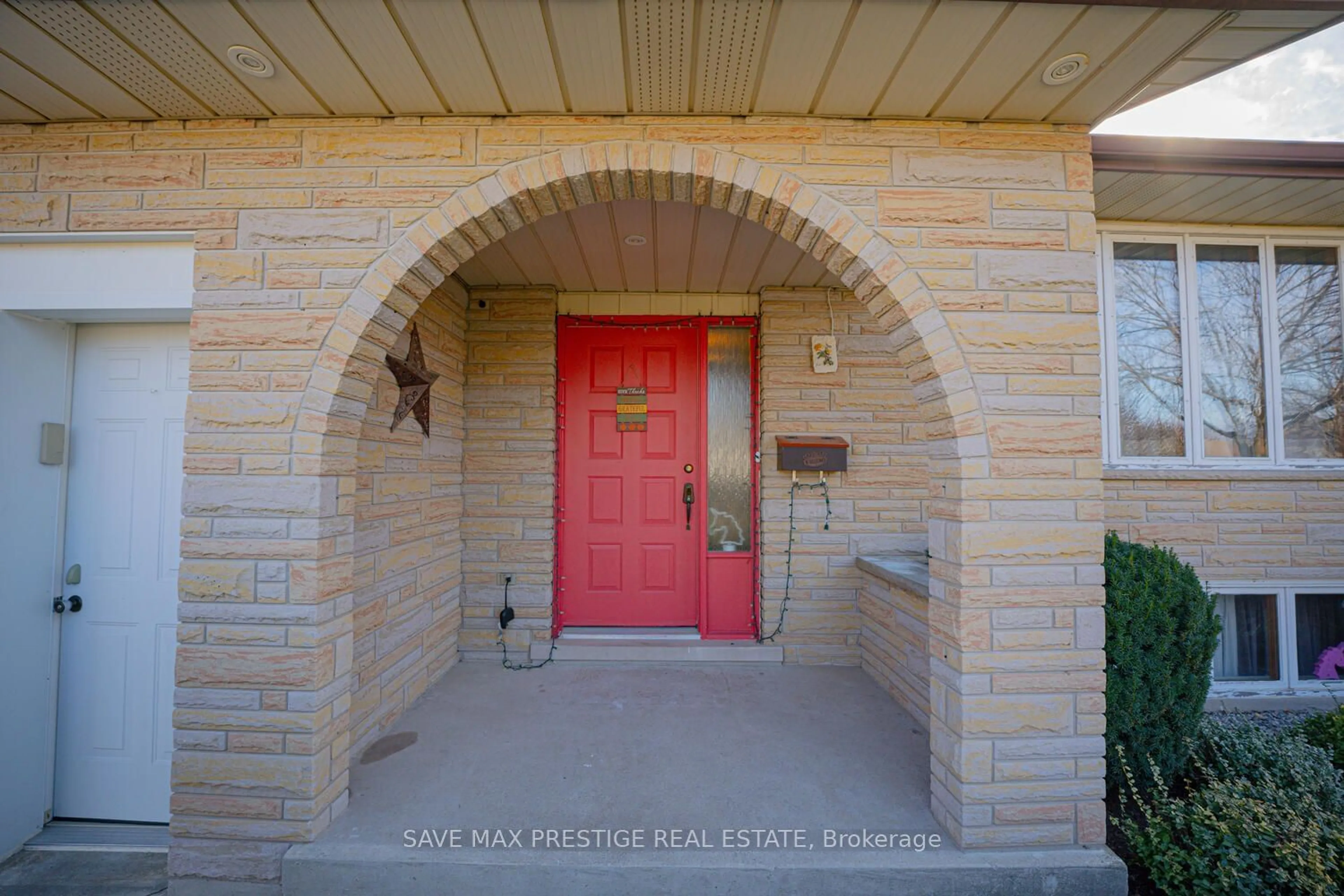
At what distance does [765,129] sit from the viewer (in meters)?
2.36

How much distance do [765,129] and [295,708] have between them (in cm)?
297

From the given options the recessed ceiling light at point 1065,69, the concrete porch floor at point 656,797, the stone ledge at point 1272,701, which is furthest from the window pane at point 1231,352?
the concrete porch floor at point 656,797

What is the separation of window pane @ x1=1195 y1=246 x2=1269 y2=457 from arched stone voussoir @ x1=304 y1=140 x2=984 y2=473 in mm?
2742

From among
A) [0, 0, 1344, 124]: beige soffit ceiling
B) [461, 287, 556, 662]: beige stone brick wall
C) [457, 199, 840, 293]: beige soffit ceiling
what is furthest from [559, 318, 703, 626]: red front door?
[0, 0, 1344, 124]: beige soffit ceiling

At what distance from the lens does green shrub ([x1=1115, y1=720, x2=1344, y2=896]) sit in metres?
1.96

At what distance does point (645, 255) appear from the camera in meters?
3.71

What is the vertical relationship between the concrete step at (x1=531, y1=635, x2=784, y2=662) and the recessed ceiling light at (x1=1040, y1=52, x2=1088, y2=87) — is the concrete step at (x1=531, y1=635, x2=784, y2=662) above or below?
below

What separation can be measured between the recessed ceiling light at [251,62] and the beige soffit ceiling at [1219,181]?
366cm

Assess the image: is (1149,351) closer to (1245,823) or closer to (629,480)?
(1245,823)

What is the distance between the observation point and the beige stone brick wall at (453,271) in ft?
7.33

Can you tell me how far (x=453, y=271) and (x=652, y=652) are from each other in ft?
9.46

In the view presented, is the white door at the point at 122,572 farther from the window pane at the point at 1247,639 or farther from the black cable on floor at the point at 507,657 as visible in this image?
the window pane at the point at 1247,639

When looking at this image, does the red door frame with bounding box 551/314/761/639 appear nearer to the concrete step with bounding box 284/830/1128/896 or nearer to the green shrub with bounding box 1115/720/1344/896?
the concrete step with bounding box 284/830/1128/896

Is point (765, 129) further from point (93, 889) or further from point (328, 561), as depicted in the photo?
point (93, 889)
